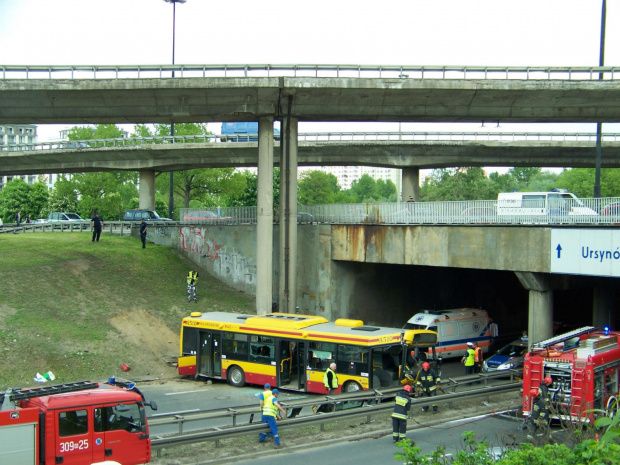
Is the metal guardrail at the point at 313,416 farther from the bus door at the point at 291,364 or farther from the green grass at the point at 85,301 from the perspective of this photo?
the green grass at the point at 85,301

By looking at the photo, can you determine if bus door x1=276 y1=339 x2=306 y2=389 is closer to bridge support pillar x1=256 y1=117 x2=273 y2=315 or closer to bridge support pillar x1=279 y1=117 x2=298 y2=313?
bridge support pillar x1=279 y1=117 x2=298 y2=313

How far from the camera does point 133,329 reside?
3067 cm

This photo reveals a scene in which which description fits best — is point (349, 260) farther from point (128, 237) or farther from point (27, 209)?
point (27, 209)

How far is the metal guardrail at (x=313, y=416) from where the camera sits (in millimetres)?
15245

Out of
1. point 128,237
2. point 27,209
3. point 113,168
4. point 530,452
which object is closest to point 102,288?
point 128,237

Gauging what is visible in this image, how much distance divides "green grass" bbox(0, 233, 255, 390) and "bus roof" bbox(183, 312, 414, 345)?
14.1 feet

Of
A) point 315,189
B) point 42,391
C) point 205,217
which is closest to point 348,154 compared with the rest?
point 205,217

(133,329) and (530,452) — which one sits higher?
(530,452)

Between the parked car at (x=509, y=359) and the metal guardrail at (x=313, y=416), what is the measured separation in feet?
15.2

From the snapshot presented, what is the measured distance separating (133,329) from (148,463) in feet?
55.0

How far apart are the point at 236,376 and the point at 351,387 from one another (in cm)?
520

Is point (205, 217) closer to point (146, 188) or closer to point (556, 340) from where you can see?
point (146, 188)

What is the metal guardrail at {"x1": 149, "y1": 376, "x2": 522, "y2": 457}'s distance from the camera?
15.2m

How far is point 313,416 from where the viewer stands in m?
17.4
